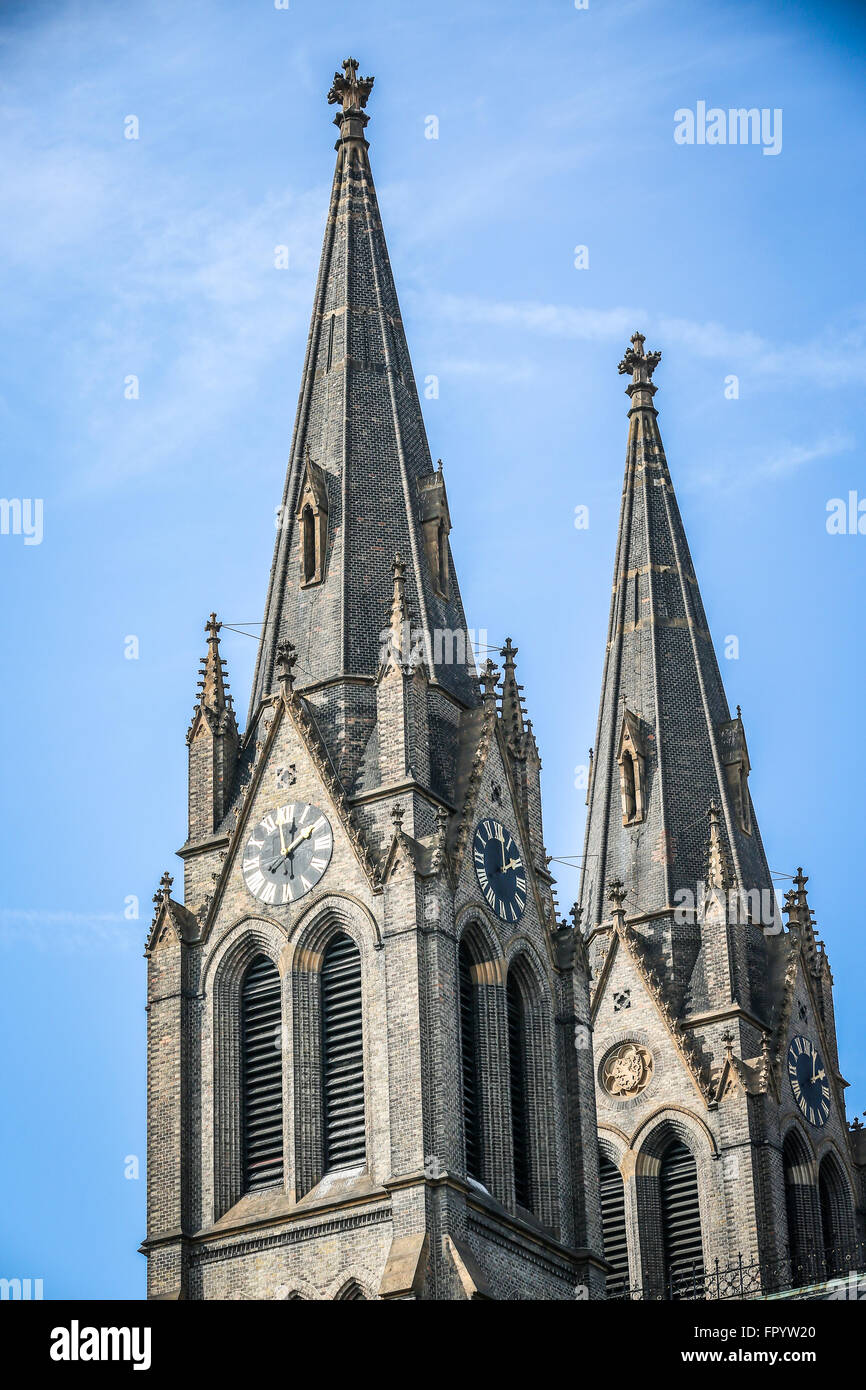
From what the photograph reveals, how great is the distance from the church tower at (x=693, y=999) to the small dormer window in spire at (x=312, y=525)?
39.3 ft

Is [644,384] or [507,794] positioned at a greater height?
[644,384]

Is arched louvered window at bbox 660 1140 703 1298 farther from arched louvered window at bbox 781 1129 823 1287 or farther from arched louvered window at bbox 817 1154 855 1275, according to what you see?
arched louvered window at bbox 817 1154 855 1275

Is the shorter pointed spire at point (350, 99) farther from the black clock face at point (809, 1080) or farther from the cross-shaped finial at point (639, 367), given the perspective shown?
the black clock face at point (809, 1080)

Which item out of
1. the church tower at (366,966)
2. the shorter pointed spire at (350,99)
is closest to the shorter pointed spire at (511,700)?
the church tower at (366,966)

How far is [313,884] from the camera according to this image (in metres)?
61.8

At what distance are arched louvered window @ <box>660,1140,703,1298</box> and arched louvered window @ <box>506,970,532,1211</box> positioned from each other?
733 centimetres

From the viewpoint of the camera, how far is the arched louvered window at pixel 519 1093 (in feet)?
201

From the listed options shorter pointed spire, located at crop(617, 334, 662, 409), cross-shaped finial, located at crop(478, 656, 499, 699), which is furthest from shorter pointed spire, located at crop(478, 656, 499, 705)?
shorter pointed spire, located at crop(617, 334, 662, 409)

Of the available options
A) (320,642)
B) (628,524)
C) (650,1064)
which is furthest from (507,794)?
(628,524)

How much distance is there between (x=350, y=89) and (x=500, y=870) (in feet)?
70.2

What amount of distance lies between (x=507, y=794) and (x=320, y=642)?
5.03 metres
